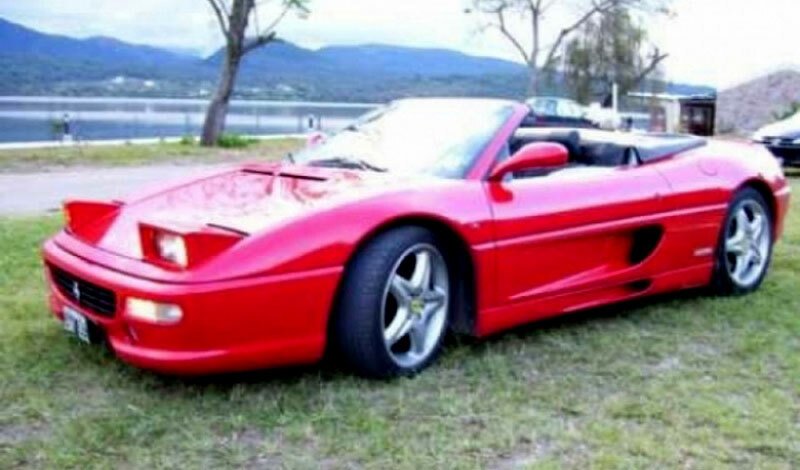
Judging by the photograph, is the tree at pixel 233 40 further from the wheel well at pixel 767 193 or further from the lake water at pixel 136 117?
the wheel well at pixel 767 193

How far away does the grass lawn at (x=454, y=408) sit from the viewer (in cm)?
306

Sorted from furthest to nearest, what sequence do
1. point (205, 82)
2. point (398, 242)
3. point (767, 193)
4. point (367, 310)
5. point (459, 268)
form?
1. point (205, 82)
2. point (767, 193)
3. point (459, 268)
4. point (398, 242)
5. point (367, 310)

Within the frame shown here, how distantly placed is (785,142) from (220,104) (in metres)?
12.0

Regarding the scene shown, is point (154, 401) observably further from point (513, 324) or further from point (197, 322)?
point (513, 324)

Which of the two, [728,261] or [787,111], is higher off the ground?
[728,261]

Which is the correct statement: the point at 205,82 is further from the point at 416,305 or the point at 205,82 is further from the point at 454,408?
the point at 454,408

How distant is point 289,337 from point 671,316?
2.26 meters

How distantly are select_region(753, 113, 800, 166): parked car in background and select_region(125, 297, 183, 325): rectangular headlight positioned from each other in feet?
42.5

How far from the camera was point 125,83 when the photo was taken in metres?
39.1

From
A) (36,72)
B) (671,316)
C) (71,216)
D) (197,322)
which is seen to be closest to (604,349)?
(671,316)

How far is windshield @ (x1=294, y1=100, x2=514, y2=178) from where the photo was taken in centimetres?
430

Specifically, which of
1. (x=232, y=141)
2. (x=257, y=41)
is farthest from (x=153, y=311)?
(x=257, y=41)

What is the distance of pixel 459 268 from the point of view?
4.04 meters

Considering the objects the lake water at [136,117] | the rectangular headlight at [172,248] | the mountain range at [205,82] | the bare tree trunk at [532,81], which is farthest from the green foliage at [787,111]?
the rectangular headlight at [172,248]
